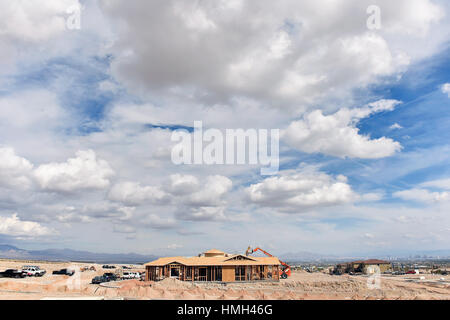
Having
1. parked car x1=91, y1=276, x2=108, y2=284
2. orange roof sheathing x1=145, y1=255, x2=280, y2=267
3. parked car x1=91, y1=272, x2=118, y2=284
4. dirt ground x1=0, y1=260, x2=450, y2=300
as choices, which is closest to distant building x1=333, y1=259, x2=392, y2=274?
dirt ground x1=0, y1=260, x2=450, y2=300

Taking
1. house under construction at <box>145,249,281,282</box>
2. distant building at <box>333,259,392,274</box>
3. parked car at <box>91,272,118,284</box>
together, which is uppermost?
house under construction at <box>145,249,281,282</box>

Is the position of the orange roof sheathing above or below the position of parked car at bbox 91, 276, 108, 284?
above

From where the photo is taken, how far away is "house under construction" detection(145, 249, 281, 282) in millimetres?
59281

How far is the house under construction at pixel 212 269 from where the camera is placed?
194ft

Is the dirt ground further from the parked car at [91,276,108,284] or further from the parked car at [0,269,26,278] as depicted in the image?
the parked car at [0,269,26,278]

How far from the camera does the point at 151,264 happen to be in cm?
6053

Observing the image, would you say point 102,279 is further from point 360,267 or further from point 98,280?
point 360,267

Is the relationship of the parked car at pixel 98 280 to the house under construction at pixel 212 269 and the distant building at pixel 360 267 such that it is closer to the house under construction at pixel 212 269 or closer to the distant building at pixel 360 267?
the house under construction at pixel 212 269

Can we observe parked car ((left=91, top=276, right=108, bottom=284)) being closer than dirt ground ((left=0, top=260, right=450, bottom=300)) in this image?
No

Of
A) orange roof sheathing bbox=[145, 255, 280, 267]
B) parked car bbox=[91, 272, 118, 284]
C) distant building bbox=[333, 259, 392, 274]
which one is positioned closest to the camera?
parked car bbox=[91, 272, 118, 284]
